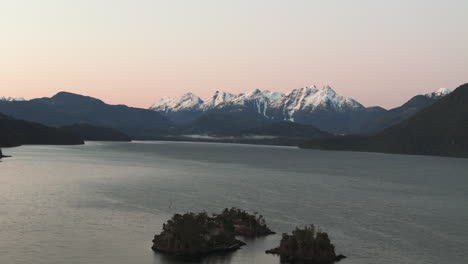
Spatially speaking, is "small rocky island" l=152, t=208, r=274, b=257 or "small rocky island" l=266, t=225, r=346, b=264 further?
"small rocky island" l=152, t=208, r=274, b=257

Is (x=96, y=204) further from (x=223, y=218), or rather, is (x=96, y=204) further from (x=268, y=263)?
(x=268, y=263)

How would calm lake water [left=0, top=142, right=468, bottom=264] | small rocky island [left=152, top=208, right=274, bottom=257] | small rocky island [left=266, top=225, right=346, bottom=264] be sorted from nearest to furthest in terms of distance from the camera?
1. small rocky island [left=266, top=225, right=346, bottom=264]
2. small rocky island [left=152, top=208, right=274, bottom=257]
3. calm lake water [left=0, top=142, right=468, bottom=264]

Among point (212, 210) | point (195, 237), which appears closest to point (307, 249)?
point (195, 237)

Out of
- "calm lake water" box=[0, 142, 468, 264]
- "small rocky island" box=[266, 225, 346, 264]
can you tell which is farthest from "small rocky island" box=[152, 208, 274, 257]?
"small rocky island" box=[266, 225, 346, 264]

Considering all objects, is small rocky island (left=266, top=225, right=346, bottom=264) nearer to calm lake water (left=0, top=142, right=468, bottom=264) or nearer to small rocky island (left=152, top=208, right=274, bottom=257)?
calm lake water (left=0, top=142, right=468, bottom=264)

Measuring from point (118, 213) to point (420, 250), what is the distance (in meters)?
Result: 62.8

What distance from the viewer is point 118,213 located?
391 feet

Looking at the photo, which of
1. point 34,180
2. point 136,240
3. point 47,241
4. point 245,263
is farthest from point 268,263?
point 34,180

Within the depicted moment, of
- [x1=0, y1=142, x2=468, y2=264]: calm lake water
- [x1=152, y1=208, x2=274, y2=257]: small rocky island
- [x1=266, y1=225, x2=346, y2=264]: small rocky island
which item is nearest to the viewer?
[x1=266, y1=225, x2=346, y2=264]: small rocky island

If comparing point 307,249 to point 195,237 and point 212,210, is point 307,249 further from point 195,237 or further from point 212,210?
point 212,210

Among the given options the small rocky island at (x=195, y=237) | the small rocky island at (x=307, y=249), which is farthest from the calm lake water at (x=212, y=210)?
the small rocky island at (x=307, y=249)

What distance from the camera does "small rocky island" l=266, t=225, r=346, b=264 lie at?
82750 mm

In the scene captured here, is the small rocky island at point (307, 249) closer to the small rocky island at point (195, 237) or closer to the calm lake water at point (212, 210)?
the calm lake water at point (212, 210)

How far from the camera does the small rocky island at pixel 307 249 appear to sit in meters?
82.8
